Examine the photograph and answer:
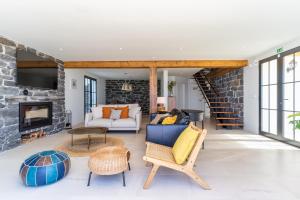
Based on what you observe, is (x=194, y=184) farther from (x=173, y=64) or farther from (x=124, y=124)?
(x=173, y=64)

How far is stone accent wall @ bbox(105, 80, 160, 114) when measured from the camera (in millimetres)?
11695

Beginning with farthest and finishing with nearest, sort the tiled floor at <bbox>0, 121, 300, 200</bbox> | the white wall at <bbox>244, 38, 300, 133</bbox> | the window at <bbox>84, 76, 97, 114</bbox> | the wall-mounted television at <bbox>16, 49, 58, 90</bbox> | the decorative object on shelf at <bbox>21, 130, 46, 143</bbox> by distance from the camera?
the window at <bbox>84, 76, 97, 114</bbox>, the white wall at <bbox>244, 38, 300, 133</bbox>, the decorative object on shelf at <bbox>21, 130, 46, 143</bbox>, the wall-mounted television at <bbox>16, 49, 58, 90</bbox>, the tiled floor at <bbox>0, 121, 300, 200</bbox>

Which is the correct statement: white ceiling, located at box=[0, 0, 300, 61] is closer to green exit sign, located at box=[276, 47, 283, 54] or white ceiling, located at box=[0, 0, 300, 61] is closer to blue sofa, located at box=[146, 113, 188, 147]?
green exit sign, located at box=[276, 47, 283, 54]

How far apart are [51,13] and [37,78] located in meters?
2.71

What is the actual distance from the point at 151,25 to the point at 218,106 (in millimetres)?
5960

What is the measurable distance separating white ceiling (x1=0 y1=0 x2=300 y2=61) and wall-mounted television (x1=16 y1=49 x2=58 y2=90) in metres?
0.31

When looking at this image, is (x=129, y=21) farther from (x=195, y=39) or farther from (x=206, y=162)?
(x=206, y=162)

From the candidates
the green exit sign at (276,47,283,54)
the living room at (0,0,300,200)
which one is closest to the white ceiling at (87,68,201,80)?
the living room at (0,0,300,200)

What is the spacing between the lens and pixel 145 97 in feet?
38.7

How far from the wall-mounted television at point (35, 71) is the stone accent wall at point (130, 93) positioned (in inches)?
231

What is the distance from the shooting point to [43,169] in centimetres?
234

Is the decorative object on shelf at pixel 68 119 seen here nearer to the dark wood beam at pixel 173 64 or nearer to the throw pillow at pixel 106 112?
the throw pillow at pixel 106 112

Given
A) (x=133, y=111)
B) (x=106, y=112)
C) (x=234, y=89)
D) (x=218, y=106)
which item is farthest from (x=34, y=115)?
(x=218, y=106)

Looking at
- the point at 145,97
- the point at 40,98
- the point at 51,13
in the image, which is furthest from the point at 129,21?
the point at 145,97
